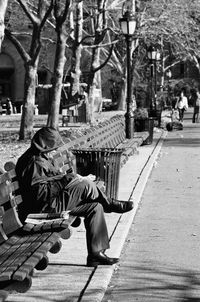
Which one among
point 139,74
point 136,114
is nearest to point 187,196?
point 136,114

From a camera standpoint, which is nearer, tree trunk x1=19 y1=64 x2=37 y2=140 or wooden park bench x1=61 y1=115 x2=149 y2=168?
wooden park bench x1=61 y1=115 x2=149 y2=168

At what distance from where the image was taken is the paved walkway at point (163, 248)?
6.54 meters

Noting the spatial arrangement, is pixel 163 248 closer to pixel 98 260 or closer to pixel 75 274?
pixel 98 260

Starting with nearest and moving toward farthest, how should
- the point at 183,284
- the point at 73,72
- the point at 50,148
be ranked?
the point at 183,284 < the point at 50,148 < the point at 73,72

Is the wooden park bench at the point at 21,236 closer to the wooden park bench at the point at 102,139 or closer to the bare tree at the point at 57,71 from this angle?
the wooden park bench at the point at 102,139

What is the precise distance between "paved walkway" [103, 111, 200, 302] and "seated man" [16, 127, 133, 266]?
1.32 feet

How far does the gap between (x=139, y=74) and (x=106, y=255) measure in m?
61.1

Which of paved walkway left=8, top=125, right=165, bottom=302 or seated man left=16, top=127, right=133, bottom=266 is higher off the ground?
seated man left=16, top=127, right=133, bottom=266

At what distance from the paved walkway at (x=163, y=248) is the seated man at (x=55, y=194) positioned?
0.40 metres

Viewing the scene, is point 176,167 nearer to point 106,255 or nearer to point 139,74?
point 106,255

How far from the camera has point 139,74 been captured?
67.9 meters

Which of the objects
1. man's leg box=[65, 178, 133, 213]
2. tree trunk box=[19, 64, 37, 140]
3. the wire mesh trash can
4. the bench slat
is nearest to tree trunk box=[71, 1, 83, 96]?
tree trunk box=[19, 64, 37, 140]

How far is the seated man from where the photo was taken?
23.2 ft

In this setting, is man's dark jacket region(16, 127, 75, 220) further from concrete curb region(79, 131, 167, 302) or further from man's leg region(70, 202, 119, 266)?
concrete curb region(79, 131, 167, 302)
